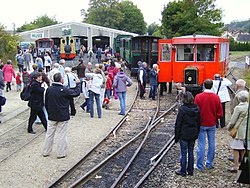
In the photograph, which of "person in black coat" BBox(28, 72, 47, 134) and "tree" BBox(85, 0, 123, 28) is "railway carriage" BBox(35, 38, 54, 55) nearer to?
"person in black coat" BBox(28, 72, 47, 134)

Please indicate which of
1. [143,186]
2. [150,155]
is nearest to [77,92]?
[150,155]

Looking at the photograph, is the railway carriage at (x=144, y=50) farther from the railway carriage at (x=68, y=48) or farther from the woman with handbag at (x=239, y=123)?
the woman with handbag at (x=239, y=123)

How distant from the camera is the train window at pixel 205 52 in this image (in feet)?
52.2

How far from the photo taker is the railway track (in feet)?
24.2

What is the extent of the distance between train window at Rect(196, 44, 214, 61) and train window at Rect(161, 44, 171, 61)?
1.43 meters

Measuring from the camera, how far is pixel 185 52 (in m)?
16.2

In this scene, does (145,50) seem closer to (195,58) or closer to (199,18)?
(195,58)

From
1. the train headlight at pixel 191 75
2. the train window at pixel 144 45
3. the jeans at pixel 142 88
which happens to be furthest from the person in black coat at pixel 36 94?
the train window at pixel 144 45

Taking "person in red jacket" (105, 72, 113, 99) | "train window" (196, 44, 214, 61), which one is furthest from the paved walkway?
"train window" (196, 44, 214, 61)

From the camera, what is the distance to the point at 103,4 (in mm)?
85750

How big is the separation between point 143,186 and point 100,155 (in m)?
2.11

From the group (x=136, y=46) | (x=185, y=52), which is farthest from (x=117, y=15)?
(x=185, y=52)

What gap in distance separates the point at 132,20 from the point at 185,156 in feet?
259

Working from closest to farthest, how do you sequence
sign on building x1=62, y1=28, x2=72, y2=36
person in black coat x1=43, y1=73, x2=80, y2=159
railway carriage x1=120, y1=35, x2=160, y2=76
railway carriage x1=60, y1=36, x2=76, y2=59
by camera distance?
person in black coat x1=43, y1=73, x2=80, y2=159 → railway carriage x1=120, y1=35, x2=160, y2=76 → railway carriage x1=60, y1=36, x2=76, y2=59 → sign on building x1=62, y1=28, x2=72, y2=36
